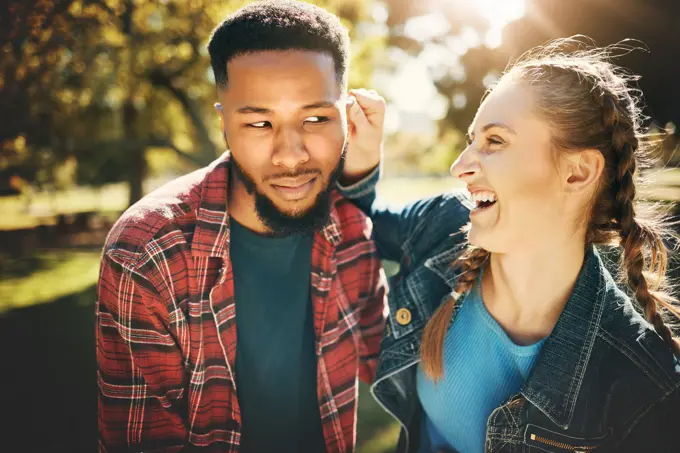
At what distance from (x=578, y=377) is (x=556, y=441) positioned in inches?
10.9

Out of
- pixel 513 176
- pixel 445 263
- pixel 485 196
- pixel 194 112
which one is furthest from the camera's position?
pixel 194 112

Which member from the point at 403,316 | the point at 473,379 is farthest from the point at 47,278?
the point at 473,379

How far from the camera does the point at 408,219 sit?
2697mm

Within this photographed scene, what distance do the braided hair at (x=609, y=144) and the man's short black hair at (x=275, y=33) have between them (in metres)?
0.92

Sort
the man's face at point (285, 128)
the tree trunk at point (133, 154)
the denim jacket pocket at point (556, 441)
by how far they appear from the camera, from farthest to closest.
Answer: the tree trunk at point (133, 154) < the man's face at point (285, 128) < the denim jacket pocket at point (556, 441)

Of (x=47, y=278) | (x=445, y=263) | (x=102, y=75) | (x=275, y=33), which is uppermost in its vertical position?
(x=275, y=33)

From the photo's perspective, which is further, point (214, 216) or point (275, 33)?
point (214, 216)

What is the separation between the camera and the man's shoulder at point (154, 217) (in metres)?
2.17

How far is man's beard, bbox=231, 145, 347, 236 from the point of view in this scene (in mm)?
2420

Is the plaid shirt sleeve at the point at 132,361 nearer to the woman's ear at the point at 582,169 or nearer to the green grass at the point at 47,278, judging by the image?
the woman's ear at the point at 582,169

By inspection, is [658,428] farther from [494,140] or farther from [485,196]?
[494,140]

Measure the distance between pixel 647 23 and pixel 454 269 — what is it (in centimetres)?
717

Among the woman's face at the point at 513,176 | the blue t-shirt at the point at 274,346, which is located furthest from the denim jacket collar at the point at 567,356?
the blue t-shirt at the point at 274,346

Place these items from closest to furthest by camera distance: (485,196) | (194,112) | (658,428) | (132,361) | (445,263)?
(658,428) < (485,196) < (132,361) < (445,263) < (194,112)
